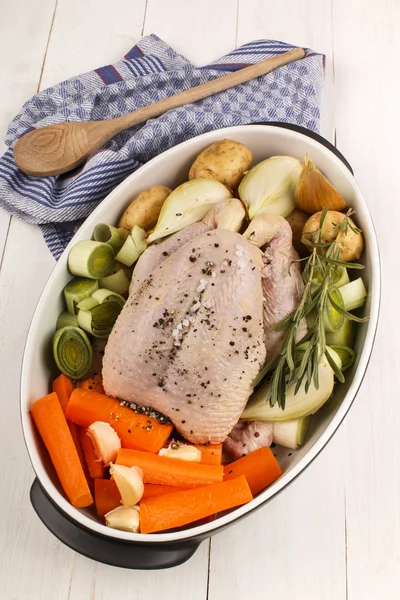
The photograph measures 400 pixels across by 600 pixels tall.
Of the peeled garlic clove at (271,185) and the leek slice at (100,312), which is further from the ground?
the peeled garlic clove at (271,185)

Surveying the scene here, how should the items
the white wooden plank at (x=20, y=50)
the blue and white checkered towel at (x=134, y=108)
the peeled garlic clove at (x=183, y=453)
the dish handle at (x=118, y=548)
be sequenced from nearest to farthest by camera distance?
the dish handle at (x=118, y=548), the peeled garlic clove at (x=183, y=453), the blue and white checkered towel at (x=134, y=108), the white wooden plank at (x=20, y=50)

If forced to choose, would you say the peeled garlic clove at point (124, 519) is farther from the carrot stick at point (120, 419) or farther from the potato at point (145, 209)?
the potato at point (145, 209)

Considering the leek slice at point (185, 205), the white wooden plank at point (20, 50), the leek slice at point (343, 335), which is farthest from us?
the white wooden plank at point (20, 50)

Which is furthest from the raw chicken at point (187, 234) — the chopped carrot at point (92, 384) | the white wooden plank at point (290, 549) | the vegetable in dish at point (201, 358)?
the white wooden plank at point (290, 549)

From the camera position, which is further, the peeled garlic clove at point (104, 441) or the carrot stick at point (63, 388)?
the carrot stick at point (63, 388)

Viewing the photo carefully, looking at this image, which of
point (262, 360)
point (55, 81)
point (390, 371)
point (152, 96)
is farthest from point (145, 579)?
point (55, 81)

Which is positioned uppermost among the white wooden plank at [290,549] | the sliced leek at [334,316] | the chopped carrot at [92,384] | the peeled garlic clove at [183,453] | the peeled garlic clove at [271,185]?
the peeled garlic clove at [271,185]

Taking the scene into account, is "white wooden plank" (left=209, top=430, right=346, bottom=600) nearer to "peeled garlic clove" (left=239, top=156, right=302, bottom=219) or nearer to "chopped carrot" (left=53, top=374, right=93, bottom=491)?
"chopped carrot" (left=53, top=374, right=93, bottom=491)

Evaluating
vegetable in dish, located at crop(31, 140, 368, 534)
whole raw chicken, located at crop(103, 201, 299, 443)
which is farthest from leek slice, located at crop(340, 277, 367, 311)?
whole raw chicken, located at crop(103, 201, 299, 443)
